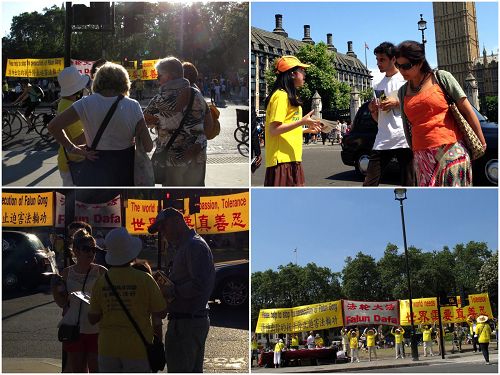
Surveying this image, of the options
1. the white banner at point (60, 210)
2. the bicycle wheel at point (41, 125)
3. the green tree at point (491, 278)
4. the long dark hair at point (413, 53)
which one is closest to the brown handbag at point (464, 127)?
the long dark hair at point (413, 53)

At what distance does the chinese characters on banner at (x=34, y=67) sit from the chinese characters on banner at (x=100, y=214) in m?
2.92

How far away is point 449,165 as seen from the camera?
4.70 m

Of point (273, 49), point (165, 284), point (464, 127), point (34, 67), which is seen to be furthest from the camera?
point (34, 67)

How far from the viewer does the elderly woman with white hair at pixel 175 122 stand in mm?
5391

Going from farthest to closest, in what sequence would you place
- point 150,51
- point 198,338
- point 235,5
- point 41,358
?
point 150,51, point 235,5, point 41,358, point 198,338

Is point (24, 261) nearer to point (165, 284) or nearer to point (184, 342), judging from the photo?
point (165, 284)

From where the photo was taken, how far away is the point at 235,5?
22.5ft

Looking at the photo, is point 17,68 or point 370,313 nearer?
point 370,313

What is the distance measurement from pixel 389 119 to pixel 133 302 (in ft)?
8.62

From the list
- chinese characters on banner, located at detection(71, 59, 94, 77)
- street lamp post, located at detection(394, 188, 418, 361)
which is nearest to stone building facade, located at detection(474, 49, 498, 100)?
street lamp post, located at detection(394, 188, 418, 361)

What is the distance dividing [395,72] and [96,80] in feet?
8.35

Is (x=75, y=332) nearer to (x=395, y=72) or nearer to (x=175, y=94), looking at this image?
(x=175, y=94)

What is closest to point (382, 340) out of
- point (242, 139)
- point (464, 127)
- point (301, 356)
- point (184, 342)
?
point (301, 356)

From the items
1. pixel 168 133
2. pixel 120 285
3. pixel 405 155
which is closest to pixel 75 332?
pixel 120 285
